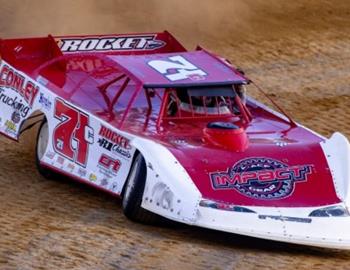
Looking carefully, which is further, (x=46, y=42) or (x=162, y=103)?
(x=46, y=42)

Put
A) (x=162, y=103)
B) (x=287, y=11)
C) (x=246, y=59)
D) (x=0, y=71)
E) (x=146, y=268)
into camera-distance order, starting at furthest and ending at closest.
Result: (x=287, y=11) < (x=246, y=59) < (x=0, y=71) < (x=162, y=103) < (x=146, y=268)

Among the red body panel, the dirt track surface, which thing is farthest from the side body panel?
the dirt track surface

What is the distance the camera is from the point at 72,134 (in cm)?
1076

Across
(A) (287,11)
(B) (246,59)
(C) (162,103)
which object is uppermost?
(A) (287,11)

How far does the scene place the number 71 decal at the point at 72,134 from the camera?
10586 millimetres

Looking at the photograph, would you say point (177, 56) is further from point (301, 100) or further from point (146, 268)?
point (301, 100)

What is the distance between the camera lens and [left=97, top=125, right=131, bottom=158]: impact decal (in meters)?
10.1

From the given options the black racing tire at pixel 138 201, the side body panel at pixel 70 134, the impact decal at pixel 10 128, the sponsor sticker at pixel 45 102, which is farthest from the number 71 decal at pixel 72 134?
the black racing tire at pixel 138 201

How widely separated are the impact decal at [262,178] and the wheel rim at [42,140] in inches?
93.3

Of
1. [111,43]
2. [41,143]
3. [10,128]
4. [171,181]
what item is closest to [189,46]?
[111,43]

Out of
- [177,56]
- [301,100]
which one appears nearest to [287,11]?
[301,100]

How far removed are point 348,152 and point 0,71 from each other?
12.4ft

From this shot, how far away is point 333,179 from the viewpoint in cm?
967

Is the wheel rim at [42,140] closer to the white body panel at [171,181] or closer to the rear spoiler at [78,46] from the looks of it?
the white body panel at [171,181]
